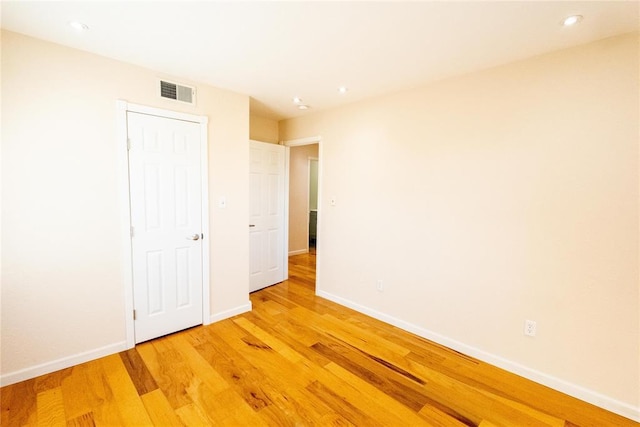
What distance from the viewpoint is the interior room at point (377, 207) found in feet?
6.08

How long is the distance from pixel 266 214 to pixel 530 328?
3.14 meters

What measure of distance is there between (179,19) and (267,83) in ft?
3.59

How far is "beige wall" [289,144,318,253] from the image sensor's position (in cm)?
594

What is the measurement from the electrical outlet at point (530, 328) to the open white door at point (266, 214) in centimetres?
304

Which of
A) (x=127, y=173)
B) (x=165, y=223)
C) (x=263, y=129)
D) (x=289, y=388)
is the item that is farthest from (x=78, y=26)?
(x=289, y=388)

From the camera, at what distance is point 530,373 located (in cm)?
223

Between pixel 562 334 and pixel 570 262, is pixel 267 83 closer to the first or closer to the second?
pixel 570 262

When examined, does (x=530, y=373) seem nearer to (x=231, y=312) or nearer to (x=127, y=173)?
(x=231, y=312)

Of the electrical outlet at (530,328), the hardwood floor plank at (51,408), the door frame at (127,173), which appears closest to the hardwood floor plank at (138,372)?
the door frame at (127,173)

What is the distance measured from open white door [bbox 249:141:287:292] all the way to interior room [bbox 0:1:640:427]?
0.75m

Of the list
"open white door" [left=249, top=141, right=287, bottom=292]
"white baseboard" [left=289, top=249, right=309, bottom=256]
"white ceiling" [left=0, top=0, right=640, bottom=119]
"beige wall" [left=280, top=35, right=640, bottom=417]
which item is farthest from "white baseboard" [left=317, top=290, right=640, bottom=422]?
"white baseboard" [left=289, top=249, right=309, bottom=256]

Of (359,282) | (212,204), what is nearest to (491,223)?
(359,282)

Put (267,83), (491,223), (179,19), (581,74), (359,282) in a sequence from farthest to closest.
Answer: (359,282) < (267,83) < (491,223) < (581,74) < (179,19)

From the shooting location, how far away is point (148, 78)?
8.29ft
